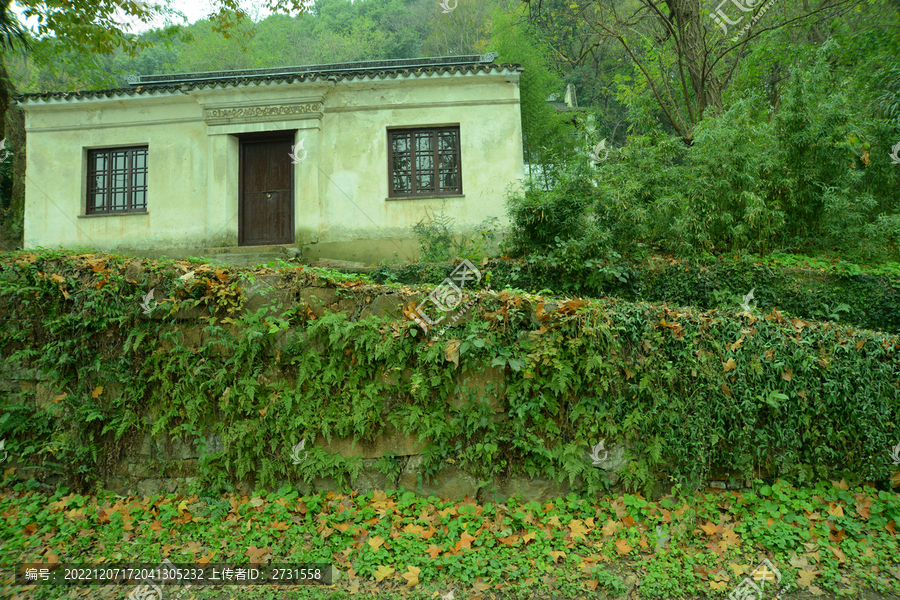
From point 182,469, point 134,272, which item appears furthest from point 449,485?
point 134,272

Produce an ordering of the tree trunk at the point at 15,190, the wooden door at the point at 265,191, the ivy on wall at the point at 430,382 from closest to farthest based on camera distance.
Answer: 1. the ivy on wall at the point at 430,382
2. the wooden door at the point at 265,191
3. the tree trunk at the point at 15,190

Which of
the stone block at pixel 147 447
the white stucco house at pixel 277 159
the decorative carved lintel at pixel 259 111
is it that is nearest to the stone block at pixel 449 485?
the stone block at pixel 147 447

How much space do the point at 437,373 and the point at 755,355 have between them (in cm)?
303

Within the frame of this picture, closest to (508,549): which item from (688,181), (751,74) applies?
(688,181)

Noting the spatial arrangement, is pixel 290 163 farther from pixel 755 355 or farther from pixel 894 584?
pixel 894 584

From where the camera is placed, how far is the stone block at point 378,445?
5.04m

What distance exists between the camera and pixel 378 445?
5062 mm

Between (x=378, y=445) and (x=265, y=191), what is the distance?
28.3 ft

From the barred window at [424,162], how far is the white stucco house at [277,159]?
0.03m

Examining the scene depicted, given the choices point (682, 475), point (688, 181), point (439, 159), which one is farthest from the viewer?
point (439, 159)

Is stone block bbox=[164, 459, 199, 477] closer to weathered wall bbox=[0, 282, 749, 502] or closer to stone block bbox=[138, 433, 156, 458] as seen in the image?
weathered wall bbox=[0, 282, 749, 502]

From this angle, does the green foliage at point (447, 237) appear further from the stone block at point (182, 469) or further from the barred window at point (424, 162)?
the stone block at point (182, 469)

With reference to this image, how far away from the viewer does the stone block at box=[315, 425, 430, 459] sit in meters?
5.04

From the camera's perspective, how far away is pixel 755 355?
198 inches
